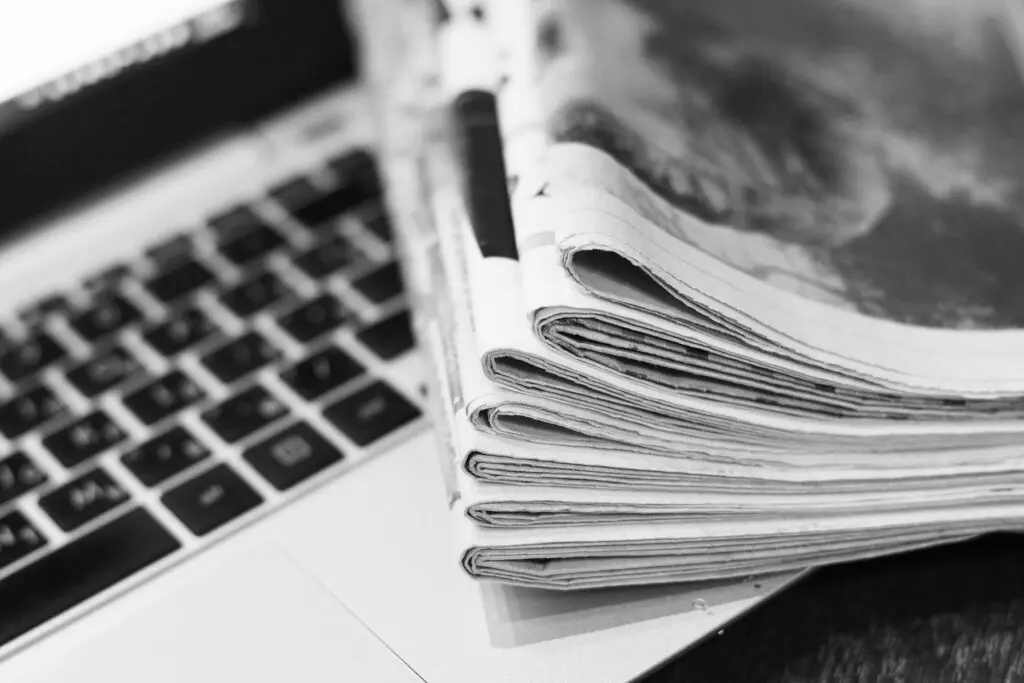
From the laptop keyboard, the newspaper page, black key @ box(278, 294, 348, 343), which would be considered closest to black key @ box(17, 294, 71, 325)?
the laptop keyboard

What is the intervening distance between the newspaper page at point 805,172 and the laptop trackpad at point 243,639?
16cm

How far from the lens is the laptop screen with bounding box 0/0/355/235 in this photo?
0.55 meters

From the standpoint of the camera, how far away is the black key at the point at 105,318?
54cm

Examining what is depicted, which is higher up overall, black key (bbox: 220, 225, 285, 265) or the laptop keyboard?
black key (bbox: 220, 225, 285, 265)

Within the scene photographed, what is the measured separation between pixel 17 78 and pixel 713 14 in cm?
33

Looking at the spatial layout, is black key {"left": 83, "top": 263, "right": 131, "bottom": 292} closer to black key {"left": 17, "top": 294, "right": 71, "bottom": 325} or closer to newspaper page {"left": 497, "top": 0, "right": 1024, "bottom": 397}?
black key {"left": 17, "top": 294, "right": 71, "bottom": 325}

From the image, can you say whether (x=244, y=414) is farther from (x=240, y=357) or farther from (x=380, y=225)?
(x=380, y=225)

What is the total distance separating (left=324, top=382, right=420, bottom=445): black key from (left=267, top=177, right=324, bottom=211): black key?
149 millimetres

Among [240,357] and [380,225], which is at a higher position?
[380,225]

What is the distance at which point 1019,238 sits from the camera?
0.44 meters

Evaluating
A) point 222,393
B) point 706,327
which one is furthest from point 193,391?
point 706,327

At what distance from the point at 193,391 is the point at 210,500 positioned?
0.06m

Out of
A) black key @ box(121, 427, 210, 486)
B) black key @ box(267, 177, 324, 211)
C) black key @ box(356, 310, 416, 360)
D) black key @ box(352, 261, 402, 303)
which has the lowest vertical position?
black key @ box(121, 427, 210, 486)

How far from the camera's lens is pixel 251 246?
58cm
